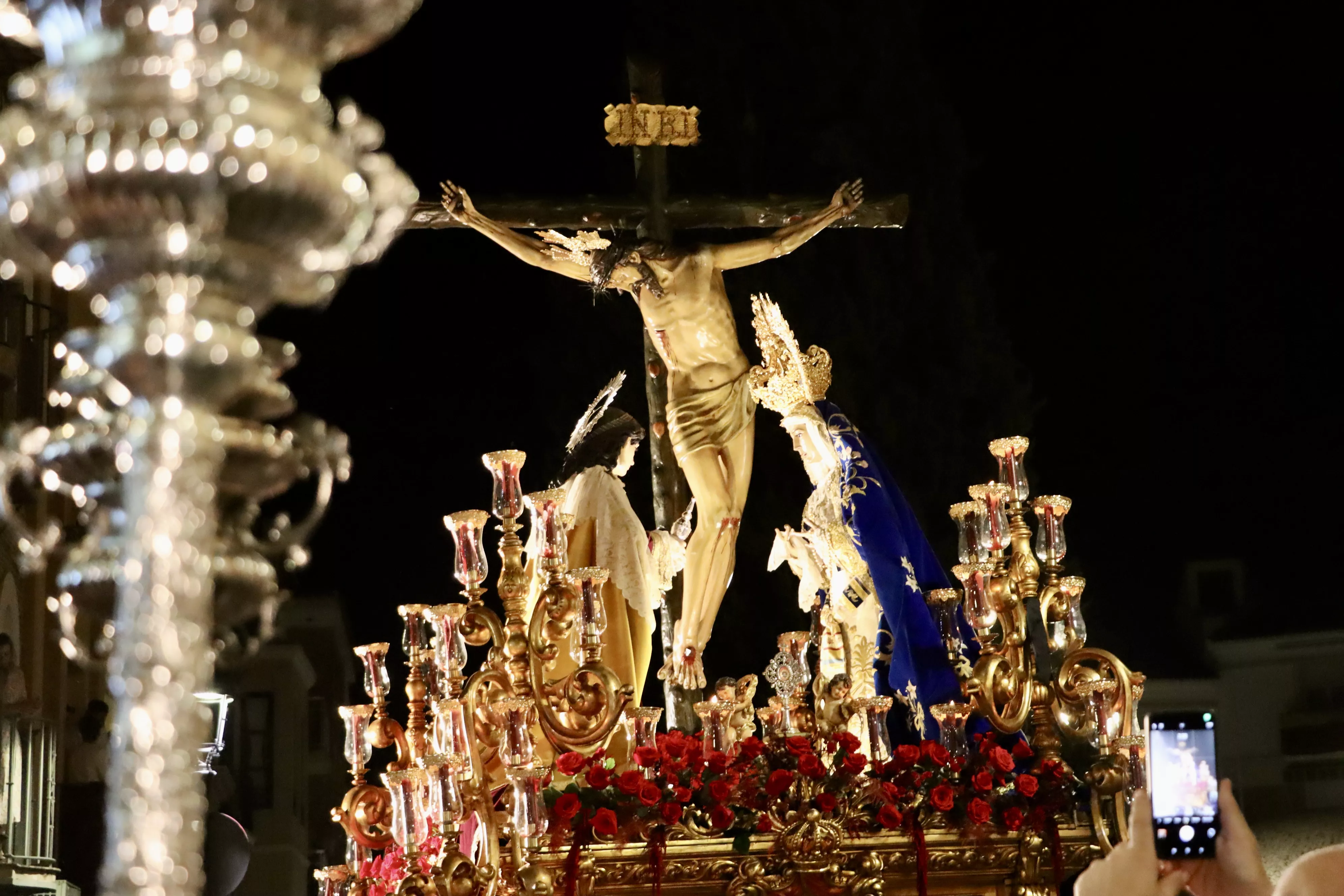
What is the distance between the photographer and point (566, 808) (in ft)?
15.7

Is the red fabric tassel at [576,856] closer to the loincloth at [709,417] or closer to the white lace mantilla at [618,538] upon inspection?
the white lace mantilla at [618,538]

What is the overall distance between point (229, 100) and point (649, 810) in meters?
3.46

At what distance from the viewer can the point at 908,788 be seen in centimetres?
507

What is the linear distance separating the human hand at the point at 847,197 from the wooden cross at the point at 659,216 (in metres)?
0.09

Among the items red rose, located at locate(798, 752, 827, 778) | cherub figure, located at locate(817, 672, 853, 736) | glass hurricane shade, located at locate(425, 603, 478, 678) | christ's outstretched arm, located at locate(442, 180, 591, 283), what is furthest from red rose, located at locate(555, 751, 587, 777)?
christ's outstretched arm, located at locate(442, 180, 591, 283)

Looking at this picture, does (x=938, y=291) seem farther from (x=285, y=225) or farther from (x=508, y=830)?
(x=285, y=225)

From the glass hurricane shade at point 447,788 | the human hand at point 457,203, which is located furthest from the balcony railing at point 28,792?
the glass hurricane shade at point 447,788

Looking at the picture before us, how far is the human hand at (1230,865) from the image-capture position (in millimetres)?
2217

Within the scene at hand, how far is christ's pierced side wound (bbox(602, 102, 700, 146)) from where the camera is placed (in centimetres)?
677

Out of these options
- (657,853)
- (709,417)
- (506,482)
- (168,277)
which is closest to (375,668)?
(506,482)

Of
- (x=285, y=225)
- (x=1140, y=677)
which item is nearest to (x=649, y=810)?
(x=1140, y=677)

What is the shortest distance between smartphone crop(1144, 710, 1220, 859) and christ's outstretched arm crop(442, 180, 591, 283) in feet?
13.4

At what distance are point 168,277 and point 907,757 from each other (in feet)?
12.1

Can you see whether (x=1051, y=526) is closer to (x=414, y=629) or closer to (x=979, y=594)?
(x=979, y=594)
